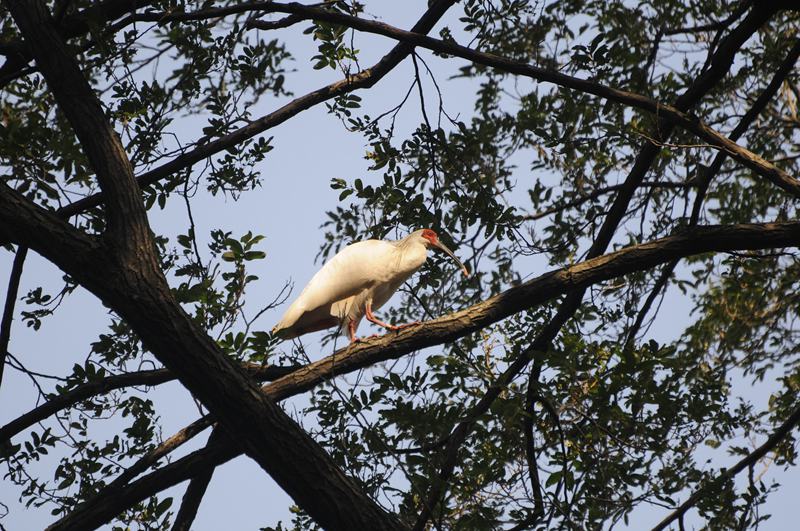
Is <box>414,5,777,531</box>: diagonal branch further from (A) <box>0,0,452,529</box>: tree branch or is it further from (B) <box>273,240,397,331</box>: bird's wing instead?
(B) <box>273,240,397,331</box>: bird's wing

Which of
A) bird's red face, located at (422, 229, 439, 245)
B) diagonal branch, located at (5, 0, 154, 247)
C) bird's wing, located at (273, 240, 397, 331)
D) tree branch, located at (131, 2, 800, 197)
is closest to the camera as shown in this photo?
diagonal branch, located at (5, 0, 154, 247)

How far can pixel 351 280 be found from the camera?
5676 millimetres

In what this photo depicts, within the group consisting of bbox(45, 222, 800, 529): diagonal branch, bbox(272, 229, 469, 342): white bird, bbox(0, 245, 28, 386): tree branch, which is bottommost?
bbox(45, 222, 800, 529): diagonal branch

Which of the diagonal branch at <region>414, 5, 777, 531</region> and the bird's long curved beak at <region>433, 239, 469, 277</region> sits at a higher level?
the bird's long curved beak at <region>433, 239, 469, 277</region>

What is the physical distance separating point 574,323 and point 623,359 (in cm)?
125

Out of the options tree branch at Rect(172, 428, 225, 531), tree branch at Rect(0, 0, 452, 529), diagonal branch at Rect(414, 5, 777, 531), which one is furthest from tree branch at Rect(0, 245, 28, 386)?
diagonal branch at Rect(414, 5, 777, 531)

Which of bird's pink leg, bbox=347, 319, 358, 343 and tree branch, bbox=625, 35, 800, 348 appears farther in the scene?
bird's pink leg, bbox=347, 319, 358, 343

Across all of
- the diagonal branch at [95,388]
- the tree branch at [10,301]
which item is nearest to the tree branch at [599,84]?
the tree branch at [10,301]

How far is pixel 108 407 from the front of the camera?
479 centimetres

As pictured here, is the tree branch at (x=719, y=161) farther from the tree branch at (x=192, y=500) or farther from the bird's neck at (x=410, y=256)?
the tree branch at (x=192, y=500)

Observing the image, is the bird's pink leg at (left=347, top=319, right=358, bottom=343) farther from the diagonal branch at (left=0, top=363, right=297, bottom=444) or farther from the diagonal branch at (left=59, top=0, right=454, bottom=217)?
the diagonal branch at (left=59, top=0, right=454, bottom=217)

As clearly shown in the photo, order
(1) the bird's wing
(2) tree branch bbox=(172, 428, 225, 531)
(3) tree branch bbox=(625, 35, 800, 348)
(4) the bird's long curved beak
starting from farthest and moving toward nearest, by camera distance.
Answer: (4) the bird's long curved beak < (1) the bird's wing < (3) tree branch bbox=(625, 35, 800, 348) < (2) tree branch bbox=(172, 428, 225, 531)

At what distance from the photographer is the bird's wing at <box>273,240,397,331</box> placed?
558 centimetres

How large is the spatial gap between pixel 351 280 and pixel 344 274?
0.07 m
